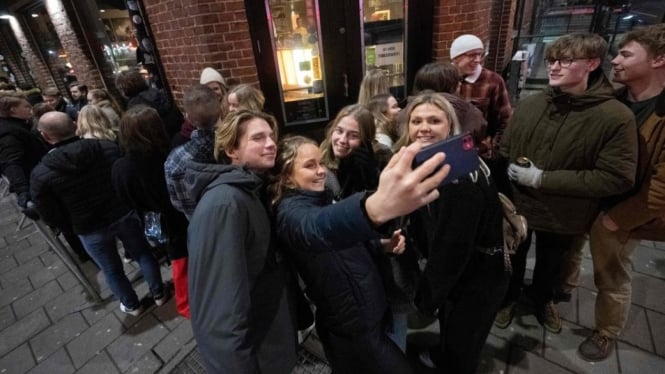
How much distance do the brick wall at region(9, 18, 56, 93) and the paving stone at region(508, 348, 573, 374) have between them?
12.4 m

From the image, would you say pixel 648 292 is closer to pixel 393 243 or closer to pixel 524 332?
pixel 524 332

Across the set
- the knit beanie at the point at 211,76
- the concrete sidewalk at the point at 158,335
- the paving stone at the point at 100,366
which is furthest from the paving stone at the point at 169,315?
the knit beanie at the point at 211,76

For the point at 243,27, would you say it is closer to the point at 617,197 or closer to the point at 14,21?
the point at 617,197

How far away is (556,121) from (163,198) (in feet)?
9.13

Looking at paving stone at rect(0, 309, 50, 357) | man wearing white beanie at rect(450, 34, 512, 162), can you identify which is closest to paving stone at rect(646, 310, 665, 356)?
man wearing white beanie at rect(450, 34, 512, 162)

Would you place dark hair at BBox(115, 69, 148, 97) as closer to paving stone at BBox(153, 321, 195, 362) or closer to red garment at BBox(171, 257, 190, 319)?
red garment at BBox(171, 257, 190, 319)

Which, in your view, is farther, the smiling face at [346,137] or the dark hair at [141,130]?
the dark hair at [141,130]

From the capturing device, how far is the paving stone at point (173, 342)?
2536 mm

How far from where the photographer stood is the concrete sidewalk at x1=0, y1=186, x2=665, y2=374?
2137mm

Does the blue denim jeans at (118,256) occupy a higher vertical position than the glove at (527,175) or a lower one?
lower

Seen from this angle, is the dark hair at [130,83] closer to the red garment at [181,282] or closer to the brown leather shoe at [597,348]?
the red garment at [181,282]

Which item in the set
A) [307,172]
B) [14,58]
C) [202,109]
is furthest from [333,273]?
[14,58]

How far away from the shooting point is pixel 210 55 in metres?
3.28

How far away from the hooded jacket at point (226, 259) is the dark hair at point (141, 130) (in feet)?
4.15
